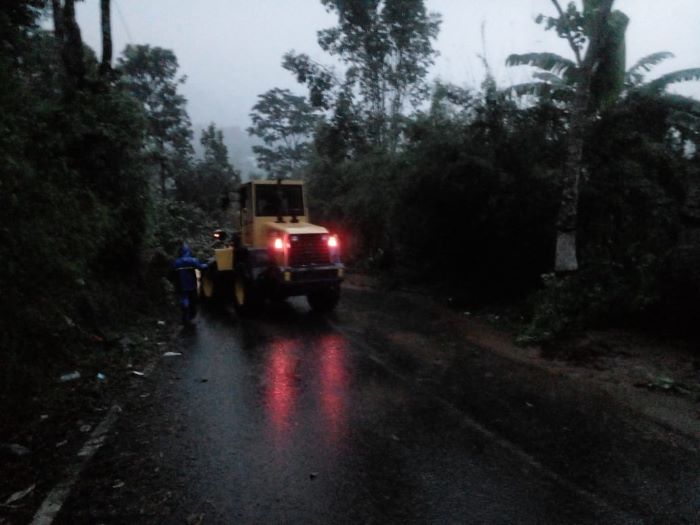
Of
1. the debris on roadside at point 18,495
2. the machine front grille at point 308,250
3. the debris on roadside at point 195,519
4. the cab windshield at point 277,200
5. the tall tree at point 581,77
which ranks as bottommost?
the debris on roadside at point 18,495

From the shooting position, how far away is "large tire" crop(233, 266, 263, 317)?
11.5m

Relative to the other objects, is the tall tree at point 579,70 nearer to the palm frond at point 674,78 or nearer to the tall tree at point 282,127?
the palm frond at point 674,78

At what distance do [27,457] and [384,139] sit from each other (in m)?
20.6

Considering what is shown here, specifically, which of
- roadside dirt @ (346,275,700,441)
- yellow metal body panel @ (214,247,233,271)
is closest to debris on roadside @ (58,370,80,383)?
roadside dirt @ (346,275,700,441)

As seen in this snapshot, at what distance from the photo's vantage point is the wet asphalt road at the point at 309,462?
145 inches

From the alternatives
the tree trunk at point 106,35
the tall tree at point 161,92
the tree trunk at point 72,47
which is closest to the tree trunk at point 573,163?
the tree trunk at point 72,47

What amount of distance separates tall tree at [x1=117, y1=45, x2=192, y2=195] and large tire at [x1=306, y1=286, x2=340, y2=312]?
24.8m

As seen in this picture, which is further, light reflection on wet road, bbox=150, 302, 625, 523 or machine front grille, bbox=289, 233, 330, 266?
machine front grille, bbox=289, 233, 330, 266

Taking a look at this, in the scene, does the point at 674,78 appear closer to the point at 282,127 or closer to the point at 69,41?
the point at 69,41

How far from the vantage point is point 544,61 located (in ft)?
47.6

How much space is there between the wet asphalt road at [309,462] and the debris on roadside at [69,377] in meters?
0.96

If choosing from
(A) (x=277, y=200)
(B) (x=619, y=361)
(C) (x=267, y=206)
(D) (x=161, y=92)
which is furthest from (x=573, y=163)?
(D) (x=161, y=92)

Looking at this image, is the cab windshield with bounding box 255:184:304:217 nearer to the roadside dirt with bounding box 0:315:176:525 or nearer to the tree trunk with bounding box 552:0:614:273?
the roadside dirt with bounding box 0:315:176:525

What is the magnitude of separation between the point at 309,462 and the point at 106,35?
495 inches
